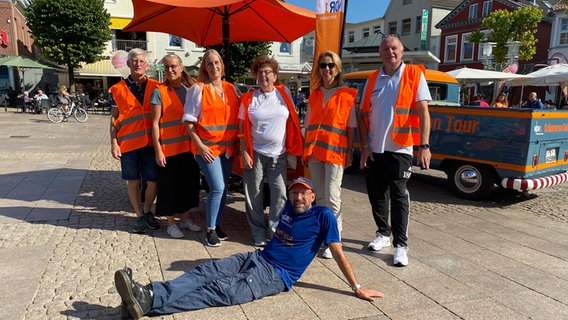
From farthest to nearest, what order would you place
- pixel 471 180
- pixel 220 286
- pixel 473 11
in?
pixel 473 11, pixel 471 180, pixel 220 286

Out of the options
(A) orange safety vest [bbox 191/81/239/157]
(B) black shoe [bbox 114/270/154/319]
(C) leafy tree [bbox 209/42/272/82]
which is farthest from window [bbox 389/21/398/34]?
(B) black shoe [bbox 114/270/154/319]

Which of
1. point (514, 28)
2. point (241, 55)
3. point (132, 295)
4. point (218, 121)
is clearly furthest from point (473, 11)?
point (132, 295)

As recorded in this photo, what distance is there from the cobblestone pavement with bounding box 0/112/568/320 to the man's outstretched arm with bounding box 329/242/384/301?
2.8 inches

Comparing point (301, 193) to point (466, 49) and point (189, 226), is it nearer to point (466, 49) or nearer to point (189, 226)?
point (189, 226)

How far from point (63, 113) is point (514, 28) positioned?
87.0 ft

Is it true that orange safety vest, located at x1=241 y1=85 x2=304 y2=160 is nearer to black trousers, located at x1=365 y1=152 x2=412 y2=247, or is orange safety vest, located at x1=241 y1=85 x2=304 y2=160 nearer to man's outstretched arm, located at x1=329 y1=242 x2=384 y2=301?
black trousers, located at x1=365 y1=152 x2=412 y2=247

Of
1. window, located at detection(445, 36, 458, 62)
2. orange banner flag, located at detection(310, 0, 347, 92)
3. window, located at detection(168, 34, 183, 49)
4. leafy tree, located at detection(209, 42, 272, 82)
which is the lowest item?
orange banner flag, located at detection(310, 0, 347, 92)

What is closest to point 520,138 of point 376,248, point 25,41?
point 376,248

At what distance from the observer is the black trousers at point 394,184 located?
3.80 metres

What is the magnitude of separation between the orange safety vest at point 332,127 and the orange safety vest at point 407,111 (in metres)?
0.43

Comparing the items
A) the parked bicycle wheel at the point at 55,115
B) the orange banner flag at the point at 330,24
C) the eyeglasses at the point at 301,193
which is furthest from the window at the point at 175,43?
the eyeglasses at the point at 301,193

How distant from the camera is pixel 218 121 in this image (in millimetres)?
4047

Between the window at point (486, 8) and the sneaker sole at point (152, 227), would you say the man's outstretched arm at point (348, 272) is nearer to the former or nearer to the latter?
the sneaker sole at point (152, 227)

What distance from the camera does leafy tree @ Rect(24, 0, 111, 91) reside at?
23203 millimetres
